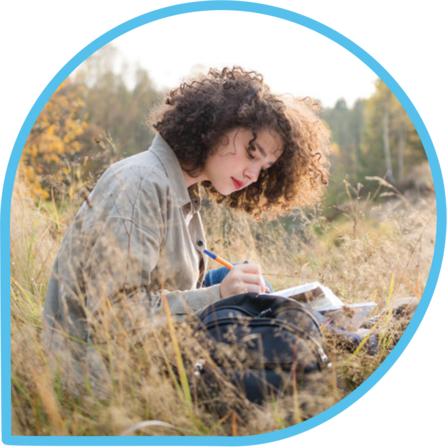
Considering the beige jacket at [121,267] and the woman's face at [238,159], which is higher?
the woman's face at [238,159]

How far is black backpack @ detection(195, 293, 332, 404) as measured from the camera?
142cm

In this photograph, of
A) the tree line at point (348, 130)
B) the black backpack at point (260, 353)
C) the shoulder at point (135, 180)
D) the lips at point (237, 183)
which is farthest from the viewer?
the tree line at point (348, 130)

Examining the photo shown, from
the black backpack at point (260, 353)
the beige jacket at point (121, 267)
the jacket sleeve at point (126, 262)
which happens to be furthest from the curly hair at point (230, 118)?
the black backpack at point (260, 353)

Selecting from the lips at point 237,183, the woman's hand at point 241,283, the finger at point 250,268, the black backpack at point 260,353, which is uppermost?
the lips at point 237,183

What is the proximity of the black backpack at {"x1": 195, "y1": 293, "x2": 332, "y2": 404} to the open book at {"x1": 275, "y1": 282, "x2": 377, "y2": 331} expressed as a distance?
0.30 metres

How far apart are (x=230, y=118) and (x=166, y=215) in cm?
48

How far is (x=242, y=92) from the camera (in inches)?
73.0

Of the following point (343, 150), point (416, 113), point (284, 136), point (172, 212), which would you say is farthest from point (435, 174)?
point (343, 150)

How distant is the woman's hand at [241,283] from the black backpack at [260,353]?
118mm

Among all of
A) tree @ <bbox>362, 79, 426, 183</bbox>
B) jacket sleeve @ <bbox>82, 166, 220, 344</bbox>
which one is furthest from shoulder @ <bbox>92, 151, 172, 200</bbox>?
tree @ <bbox>362, 79, 426, 183</bbox>

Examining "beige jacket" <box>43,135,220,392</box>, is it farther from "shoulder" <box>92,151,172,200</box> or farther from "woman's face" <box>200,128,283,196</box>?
"woman's face" <box>200,128,283,196</box>

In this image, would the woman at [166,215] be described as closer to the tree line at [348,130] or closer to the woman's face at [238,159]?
the woman's face at [238,159]

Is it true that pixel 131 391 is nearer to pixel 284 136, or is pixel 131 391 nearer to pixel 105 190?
pixel 105 190

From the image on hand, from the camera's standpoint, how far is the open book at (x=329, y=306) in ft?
5.73
